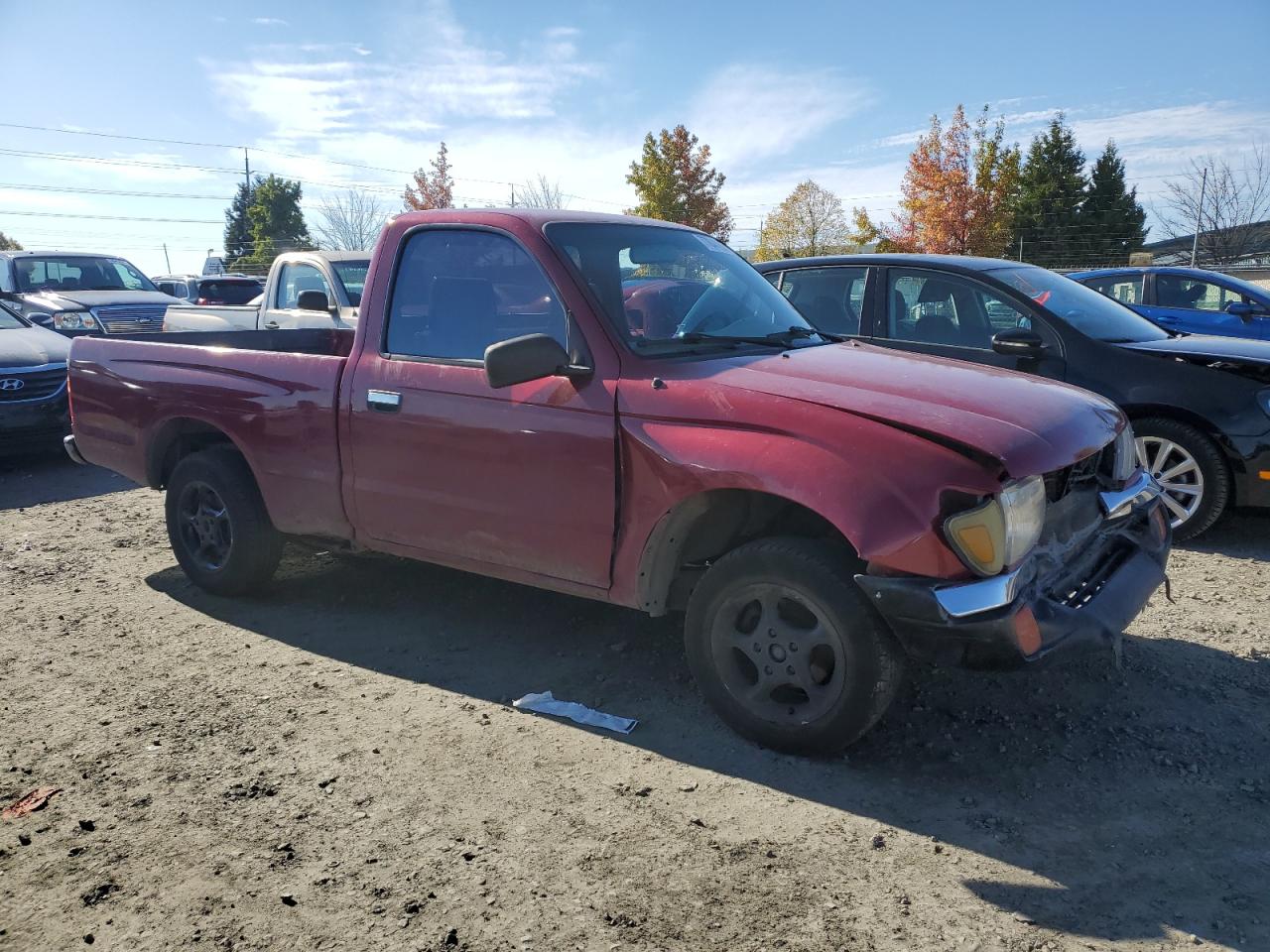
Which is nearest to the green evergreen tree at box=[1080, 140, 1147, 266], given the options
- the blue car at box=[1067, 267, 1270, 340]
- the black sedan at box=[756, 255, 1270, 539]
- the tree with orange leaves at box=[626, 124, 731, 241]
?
the tree with orange leaves at box=[626, 124, 731, 241]

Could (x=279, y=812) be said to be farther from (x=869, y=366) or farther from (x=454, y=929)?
(x=869, y=366)

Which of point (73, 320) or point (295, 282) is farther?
point (73, 320)

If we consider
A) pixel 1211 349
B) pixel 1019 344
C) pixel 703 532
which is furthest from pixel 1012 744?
pixel 1211 349

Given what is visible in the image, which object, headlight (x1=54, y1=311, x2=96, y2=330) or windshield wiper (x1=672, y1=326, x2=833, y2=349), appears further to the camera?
headlight (x1=54, y1=311, x2=96, y2=330)

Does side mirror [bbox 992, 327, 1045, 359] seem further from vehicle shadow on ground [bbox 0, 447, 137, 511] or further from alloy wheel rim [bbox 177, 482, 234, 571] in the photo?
vehicle shadow on ground [bbox 0, 447, 137, 511]

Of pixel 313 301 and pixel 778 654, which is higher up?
pixel 313 301

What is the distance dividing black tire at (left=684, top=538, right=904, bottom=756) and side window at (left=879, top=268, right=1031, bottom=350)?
142 inches

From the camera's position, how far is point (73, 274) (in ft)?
47.1

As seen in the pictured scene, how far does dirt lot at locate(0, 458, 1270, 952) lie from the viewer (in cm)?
259

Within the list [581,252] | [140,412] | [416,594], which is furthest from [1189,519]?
[140,412]

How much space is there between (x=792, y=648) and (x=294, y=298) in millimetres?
9075

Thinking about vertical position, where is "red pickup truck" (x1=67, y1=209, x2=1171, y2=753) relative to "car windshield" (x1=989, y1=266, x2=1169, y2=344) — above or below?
below

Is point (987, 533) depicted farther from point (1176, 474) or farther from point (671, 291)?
point (1176, 474)

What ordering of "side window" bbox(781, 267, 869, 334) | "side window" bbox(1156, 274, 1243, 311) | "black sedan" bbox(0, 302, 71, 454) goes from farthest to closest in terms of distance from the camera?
"side window" bbox(1156, 274, 1243, 311) < "black sedan" bbox(0, 302, 71, 454) < "side window" bbox(781, 267, 869, 334)
